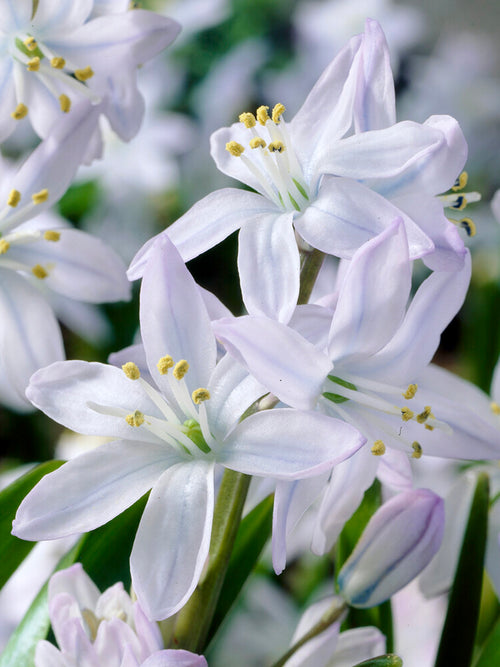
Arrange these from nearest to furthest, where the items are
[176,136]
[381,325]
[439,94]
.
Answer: [381,325] → [176,136] → [439,94]

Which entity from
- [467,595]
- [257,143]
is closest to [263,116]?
Result: [257,143]

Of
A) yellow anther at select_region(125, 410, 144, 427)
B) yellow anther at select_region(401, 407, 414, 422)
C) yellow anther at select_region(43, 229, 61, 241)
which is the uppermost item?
yellow anther at select_region(43, 229, 61, 241)

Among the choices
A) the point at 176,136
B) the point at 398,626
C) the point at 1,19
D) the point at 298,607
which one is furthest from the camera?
the point at 176,136

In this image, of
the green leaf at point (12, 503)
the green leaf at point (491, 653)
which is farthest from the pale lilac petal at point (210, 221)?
the green leaf at point (491, 653)

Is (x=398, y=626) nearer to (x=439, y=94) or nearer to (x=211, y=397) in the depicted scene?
(x=211, y=397)

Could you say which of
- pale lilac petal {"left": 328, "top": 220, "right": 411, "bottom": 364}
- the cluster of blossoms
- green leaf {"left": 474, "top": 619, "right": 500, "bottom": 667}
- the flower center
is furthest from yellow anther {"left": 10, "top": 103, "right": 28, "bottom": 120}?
green leaf {"left": 474, "top": 619, "right": 500, "bottom": 667}

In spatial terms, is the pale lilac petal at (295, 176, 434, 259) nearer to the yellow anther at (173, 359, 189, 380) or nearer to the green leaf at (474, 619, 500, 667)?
the yellow anther at (173, 359, 189, 380)

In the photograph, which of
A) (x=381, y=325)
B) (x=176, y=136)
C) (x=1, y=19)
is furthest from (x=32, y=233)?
(x=176, y=136)
